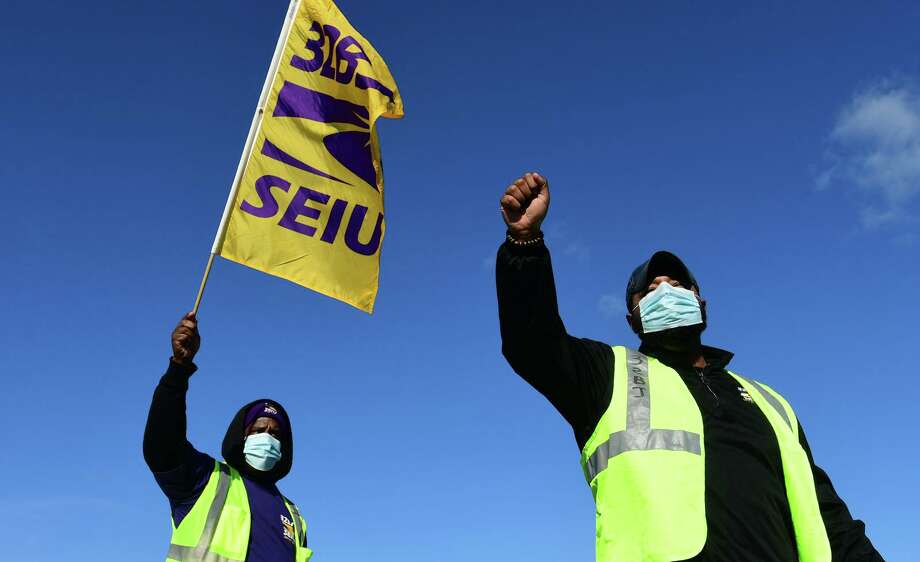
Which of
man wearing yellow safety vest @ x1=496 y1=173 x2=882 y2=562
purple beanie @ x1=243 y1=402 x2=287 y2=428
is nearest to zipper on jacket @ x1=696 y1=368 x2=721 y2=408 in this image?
man wearing yellow safety vest @ x1=496 y1=173 x2=882 y2=562

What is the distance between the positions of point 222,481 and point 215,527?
0.44 m

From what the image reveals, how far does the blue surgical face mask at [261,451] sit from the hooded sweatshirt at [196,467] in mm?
84

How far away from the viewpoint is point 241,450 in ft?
24.9

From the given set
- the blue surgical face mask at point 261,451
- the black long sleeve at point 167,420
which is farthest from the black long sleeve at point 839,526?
the blue surgical face mask at point 261,451

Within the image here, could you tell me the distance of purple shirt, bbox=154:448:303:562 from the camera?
6.58 meters

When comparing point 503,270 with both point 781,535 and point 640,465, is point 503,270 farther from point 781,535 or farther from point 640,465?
Result: point 781,535

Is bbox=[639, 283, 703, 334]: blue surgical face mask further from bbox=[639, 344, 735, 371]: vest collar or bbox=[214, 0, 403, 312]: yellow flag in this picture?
bbox=[214, 0, 403, 312]: yellow flag

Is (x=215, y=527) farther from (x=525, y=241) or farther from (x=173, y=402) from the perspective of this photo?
(x=525, y=241)

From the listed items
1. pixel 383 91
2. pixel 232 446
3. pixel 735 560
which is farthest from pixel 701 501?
pixel 383 91

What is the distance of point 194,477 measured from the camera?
21.9 ft

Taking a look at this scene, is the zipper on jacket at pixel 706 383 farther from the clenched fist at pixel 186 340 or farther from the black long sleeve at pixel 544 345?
the clenched fist at pixel 186 340

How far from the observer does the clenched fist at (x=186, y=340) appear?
6.23 metres

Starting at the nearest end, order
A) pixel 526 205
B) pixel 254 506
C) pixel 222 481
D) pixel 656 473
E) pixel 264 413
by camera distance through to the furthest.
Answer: pixel 656 473 → pixel 526 205 → pixel 222 481 → pixel 254 506 → pixel 264 413

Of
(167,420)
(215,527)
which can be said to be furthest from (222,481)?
(167,420)
